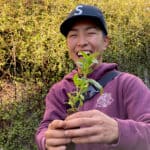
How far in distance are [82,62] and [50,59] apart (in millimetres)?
4300

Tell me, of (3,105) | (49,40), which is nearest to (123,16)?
(49,40)

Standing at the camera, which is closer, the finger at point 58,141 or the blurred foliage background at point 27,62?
the finger at point 58,141

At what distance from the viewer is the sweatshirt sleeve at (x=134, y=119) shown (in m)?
1.26

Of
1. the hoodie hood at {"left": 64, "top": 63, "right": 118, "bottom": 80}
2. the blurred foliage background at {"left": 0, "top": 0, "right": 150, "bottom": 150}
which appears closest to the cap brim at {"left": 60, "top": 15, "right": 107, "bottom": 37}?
the hoodie hood at {"left": 64, "top": 63, "right": 118, "bottom": 80}

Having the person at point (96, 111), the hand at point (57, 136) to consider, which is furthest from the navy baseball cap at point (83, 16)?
the hand at point (57, 136)

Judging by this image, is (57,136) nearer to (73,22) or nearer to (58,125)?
(58,125)

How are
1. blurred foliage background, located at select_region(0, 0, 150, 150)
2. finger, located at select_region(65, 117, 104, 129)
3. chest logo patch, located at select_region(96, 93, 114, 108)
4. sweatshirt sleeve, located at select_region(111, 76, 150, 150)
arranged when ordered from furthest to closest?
blurred foliage background, located at select_region(0, 0, 150, 150), chest logo patch, located at select_region(96, 93, 114, 108), sweatshirt sleeve, located at select_region(111, 76, 150, 150), finger, located at select_region(65, 117, 104, 129)

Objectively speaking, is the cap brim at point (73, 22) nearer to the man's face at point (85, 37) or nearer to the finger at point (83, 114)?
the man's face at point (85, 37)

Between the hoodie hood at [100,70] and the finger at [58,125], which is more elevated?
the hoodie hood at [100,70]

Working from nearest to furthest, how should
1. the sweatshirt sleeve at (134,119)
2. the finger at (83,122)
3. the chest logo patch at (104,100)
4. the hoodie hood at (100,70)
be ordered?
the finger at (83,122), the sweatshirt sleeve at (134,119), the chest logo patch at (104,100), the hoodie hood at (100,70)

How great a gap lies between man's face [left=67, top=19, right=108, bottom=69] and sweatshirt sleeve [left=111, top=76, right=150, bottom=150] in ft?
0.64

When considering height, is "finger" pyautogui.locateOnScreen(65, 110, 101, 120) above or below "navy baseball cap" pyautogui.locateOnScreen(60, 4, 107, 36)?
below

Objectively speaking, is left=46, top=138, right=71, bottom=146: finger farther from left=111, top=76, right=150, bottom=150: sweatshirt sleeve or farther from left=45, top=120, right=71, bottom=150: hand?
left=111, top=76, right=150, bottom=150: sweatshirt sleeve

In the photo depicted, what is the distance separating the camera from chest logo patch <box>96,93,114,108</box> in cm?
158
